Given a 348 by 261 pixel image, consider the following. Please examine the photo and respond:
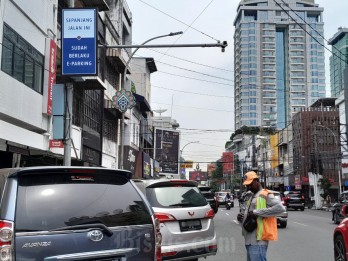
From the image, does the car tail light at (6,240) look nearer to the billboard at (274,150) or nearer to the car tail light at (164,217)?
the car tail light at (164,217)

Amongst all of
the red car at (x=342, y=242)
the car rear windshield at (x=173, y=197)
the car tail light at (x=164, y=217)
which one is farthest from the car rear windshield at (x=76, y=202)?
the red car at (x=342, y=242)

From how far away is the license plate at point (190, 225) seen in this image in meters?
8.30

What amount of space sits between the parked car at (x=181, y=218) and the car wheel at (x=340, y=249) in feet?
7.37

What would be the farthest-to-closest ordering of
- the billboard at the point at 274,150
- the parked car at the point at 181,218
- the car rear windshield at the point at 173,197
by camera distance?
1. the billboard at the point at 274,150
2. the car rear windshield at the point at 173,197
3. the parked car at the point at 181,218

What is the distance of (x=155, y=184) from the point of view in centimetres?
863

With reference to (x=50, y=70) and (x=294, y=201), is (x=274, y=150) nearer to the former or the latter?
(x=294, y=201)

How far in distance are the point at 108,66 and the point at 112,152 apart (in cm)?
667

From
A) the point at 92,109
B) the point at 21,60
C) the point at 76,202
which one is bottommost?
the point at 76,202

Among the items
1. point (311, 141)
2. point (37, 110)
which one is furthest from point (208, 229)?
point (311, 141)

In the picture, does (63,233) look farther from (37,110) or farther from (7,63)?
(37,110)

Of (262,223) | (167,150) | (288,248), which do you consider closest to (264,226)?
(262,223)

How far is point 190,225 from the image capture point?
8.41 m

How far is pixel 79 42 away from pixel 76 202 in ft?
34.4

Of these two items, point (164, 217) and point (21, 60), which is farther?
point (21, 60)
